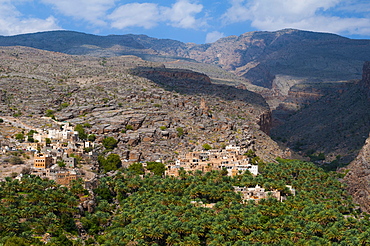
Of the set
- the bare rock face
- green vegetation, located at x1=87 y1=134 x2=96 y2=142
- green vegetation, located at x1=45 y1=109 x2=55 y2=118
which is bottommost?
the bare rock face

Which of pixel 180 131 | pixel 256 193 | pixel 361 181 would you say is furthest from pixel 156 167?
pixel 361 181

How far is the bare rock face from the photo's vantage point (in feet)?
361

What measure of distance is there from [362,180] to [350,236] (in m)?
45.2

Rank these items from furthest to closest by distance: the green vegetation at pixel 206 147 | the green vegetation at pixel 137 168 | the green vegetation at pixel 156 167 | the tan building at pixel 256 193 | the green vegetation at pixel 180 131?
the green vegetation at pixel 180 131, the green vegetation at pixel 206 147, the green vegetation at pixel 137 168, the green vegetation at pixel 156 167, the tan building at pixel 256 193

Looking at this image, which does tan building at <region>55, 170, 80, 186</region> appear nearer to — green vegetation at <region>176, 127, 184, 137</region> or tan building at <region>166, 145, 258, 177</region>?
tan building at <region>166, 145, 258, 177</region>

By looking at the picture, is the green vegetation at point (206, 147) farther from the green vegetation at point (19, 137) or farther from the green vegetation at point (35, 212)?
the green vegetation at point (35, 212)

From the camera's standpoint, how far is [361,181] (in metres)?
120

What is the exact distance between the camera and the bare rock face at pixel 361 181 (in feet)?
361

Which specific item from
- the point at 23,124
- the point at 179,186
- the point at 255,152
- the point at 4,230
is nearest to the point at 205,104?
the point at 255,152

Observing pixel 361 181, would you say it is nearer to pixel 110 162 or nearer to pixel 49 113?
pixel 110 162

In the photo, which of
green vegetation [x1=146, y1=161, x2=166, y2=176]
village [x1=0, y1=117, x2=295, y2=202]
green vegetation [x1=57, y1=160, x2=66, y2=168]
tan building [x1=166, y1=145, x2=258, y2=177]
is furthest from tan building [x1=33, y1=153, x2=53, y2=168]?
tan building [x1=166, y1=145, x2=258, y2=177]

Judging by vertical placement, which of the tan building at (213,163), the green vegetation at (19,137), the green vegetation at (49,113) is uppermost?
the green vegetation at (49,113)

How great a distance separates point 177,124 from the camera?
147 metres

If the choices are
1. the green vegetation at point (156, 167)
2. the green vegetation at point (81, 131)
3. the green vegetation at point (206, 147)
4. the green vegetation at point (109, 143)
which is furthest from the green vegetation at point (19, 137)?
the green vegetation at point (206, 147)
